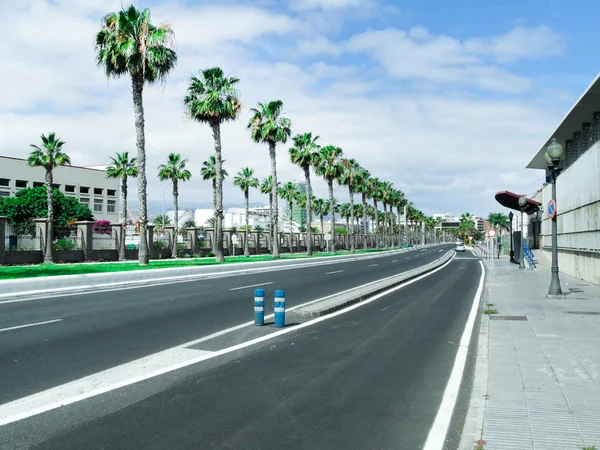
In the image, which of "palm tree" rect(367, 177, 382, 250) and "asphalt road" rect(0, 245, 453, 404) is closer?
"asphalt road" rect(0, 245, 453, 404)

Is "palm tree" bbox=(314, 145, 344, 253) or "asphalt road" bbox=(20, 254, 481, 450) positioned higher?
"palm tree" bbox=(314, 145, 344, 253)

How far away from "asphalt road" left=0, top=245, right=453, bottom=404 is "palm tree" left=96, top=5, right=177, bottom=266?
1480cm

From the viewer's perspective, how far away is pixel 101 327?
11016 millimetres

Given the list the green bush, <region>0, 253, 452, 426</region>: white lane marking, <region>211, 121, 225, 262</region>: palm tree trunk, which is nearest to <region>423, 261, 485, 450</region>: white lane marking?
<region>0, 253, 452, 426</region>: white lane marking

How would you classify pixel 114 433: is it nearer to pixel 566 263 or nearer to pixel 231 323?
pixel 231 323

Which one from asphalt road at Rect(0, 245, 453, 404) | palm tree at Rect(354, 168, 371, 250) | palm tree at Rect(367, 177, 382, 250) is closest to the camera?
asphalt road at Rect(0, 245, 453, 404)

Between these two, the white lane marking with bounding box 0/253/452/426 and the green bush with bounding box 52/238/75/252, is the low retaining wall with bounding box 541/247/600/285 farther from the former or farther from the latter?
the green bush with bounding box 52/238/75/252

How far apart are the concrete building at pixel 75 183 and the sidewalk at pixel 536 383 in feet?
279

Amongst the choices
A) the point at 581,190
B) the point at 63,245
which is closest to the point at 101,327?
the point at 581,190

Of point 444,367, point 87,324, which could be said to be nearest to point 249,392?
point 444,367

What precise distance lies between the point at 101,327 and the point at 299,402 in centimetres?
652

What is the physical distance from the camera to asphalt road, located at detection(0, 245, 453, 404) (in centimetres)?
733

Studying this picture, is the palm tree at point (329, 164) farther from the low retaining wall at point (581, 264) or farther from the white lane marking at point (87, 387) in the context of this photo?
the white lane marking at point (87, 387)

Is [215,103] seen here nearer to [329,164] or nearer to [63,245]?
[63,245]
